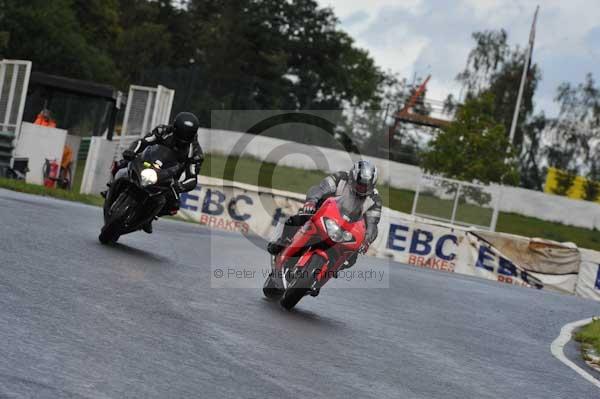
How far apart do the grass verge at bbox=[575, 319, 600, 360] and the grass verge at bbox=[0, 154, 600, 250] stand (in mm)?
25071

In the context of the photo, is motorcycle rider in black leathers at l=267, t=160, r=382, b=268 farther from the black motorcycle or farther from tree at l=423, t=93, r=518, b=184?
tree at l=423, t=93, r=518, b=184

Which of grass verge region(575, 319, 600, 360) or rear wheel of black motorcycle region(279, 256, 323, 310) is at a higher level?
rear wheel of black motorcycle region(279, 256, 323, 310)

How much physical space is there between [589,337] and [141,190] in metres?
6.26

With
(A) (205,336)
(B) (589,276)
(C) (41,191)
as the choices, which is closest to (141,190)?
(A) (205,336)

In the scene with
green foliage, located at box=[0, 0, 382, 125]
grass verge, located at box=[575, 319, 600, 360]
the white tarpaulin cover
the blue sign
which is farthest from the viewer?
green foliage, located at box=[0, 0, 382, 125]

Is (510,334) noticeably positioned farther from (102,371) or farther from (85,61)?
(85,61)

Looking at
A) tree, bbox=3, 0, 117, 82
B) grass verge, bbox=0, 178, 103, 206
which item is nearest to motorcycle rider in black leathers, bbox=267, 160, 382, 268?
grass verge, bbox=0, 178, 103, 206

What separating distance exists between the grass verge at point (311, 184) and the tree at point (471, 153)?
2.21m

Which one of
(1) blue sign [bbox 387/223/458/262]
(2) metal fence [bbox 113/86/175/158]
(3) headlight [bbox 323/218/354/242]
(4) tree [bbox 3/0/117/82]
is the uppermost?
(4) tree [bbox 3/0/117/82]

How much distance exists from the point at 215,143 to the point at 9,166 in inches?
1050

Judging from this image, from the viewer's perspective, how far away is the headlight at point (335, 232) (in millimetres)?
10547

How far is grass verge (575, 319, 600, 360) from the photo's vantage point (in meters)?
13.1

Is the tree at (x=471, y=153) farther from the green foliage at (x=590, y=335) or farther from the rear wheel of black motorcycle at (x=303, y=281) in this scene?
the rear wheel of black motorcycle at (x=303, y=281)

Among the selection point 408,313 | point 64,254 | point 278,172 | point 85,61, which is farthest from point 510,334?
point 85,61
